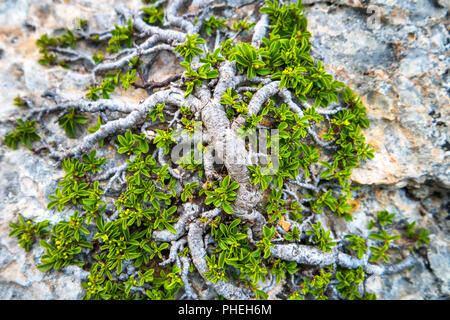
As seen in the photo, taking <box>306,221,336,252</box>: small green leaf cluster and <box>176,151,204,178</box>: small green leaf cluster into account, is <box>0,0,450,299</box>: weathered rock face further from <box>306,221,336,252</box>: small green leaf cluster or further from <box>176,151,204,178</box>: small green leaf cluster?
<box>176,151,204,178</box>: small green leaf cluster

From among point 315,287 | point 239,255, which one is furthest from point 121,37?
point 315,287

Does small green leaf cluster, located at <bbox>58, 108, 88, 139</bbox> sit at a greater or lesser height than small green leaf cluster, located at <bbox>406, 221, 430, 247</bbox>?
greater

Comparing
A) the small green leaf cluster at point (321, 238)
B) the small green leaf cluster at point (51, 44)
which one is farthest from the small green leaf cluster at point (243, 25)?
the small green leaf cluster at point (321, 238)

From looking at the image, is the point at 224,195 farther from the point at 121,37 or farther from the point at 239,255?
the point at 121,37

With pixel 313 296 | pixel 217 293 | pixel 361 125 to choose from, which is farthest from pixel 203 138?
pixel 313 296

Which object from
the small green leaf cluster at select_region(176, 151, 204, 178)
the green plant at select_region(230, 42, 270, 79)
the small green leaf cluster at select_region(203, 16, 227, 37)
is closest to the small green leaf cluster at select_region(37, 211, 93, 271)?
the small green leaf cluster at select_region(176, 151, 204, 178)

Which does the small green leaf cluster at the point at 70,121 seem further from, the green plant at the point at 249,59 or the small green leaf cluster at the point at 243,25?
the small green leaf cluster at the point at 243,25
